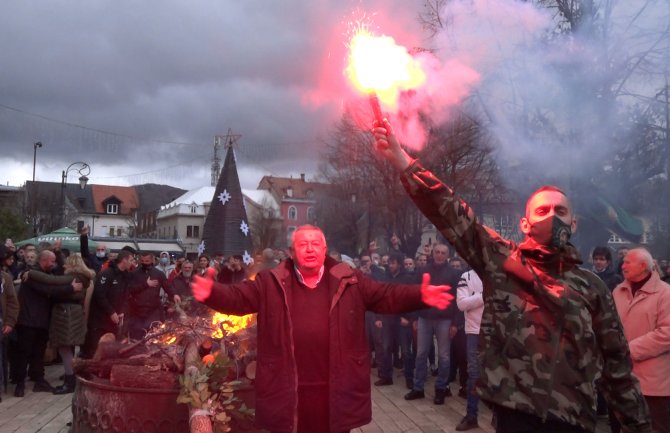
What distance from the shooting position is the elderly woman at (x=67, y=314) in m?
9.20

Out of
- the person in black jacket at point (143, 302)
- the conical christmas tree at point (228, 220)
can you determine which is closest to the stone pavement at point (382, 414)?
the person in black jacket at point (143, 302)

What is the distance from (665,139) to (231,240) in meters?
7.79

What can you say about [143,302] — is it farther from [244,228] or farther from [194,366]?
[194,366]

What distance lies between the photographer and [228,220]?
1003 centimetres

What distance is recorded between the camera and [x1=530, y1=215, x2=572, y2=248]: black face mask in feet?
9.32

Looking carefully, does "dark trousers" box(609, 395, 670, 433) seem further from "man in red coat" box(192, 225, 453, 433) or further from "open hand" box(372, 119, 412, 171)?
"open hand" box(372, 119, 412, 171)

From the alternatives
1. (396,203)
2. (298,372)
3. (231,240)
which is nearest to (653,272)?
(298,372)

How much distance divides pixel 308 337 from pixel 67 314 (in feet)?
21.9

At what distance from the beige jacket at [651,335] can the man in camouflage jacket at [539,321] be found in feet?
8.29

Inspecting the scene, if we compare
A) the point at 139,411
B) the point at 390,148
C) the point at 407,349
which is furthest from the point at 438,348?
the point at 390,148

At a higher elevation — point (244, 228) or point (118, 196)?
point (118, 196)

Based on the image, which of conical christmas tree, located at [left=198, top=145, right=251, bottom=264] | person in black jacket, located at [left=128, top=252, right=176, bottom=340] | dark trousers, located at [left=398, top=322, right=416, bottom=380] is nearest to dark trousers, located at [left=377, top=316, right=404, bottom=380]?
dark trousers, located at [left=398, top=322, right=416, bottom=380]

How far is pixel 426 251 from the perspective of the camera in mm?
10820

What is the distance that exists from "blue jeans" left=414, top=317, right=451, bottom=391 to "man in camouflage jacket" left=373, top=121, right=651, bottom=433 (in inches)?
220
